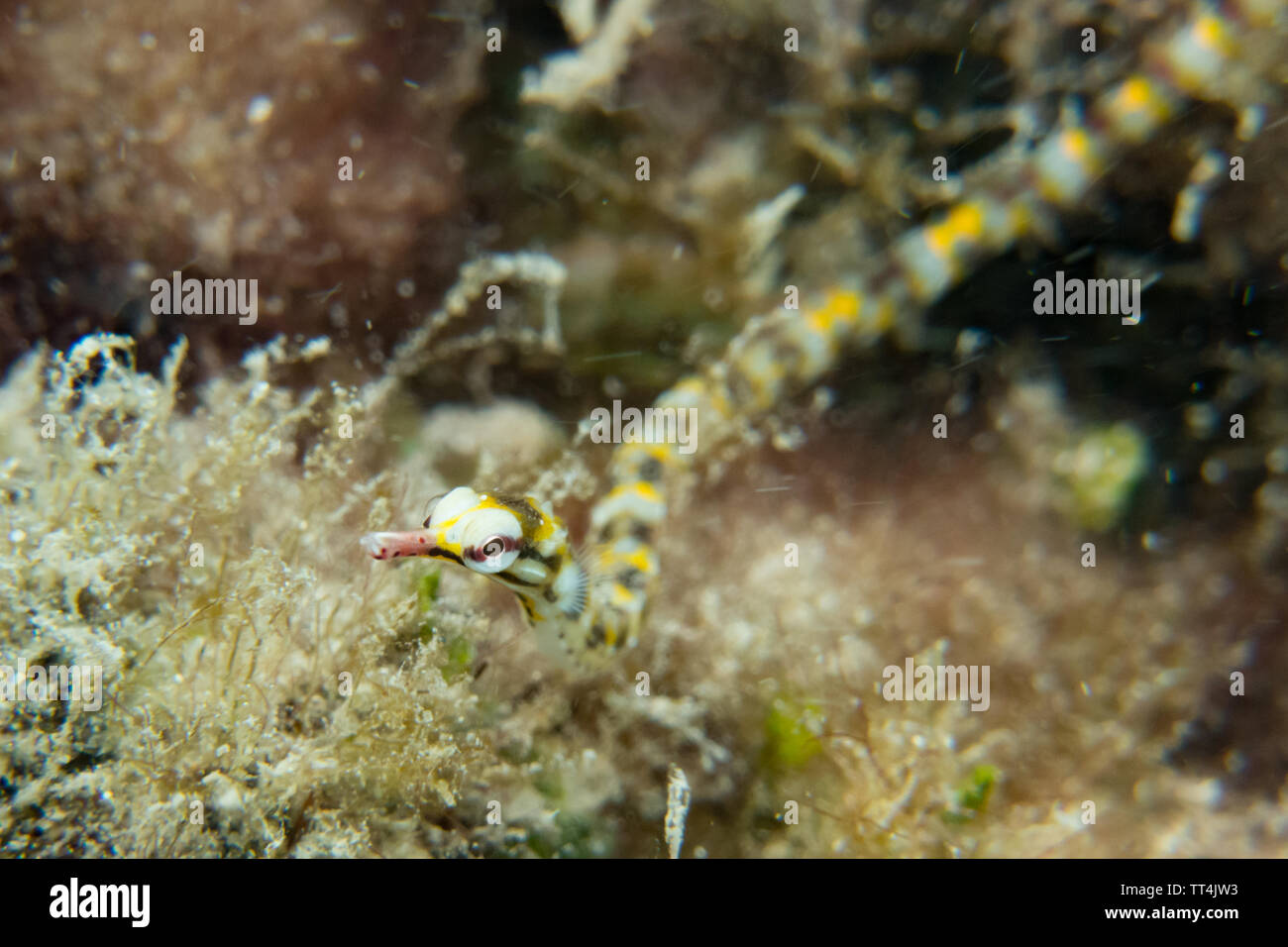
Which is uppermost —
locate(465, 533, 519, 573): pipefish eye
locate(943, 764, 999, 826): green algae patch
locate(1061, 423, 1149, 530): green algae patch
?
locate(1061, 423, 1149, 530): green algae patch

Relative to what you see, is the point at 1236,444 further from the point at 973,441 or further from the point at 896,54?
the point at 896,54

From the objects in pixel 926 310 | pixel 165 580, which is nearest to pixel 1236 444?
pixel 926 310

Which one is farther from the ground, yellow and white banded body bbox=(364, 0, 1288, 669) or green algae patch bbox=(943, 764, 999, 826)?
yellow and white banded body bbox=(364, 0, 1288, 669)

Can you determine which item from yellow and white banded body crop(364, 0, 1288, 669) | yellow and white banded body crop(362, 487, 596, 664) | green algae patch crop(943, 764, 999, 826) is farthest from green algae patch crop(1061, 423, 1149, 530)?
yellow and white banded body crop(362, 487, 596, 664)

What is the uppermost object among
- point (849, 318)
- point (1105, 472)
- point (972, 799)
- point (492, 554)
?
point (849, 318)

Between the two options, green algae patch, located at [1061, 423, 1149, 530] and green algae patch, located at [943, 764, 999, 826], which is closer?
green algae patch, located at [943, 764, 999, 826]

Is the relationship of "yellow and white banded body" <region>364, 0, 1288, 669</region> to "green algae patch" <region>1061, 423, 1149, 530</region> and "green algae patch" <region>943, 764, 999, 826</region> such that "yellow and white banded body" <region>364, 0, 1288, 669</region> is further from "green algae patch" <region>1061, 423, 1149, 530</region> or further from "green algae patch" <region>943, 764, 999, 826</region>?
"green algae patch" <region>943, 764, 999, 826</region>

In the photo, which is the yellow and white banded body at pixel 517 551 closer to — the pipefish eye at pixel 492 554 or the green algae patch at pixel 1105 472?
the pipefish eye at pixel 492 554

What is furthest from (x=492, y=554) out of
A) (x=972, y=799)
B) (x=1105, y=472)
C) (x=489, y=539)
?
(x=1105, y=472)

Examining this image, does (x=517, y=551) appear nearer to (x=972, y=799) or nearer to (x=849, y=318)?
(x=972, y=799)

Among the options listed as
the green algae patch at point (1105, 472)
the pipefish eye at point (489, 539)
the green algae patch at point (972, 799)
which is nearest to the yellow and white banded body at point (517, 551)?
the pipefish eye at point (489, 539)
